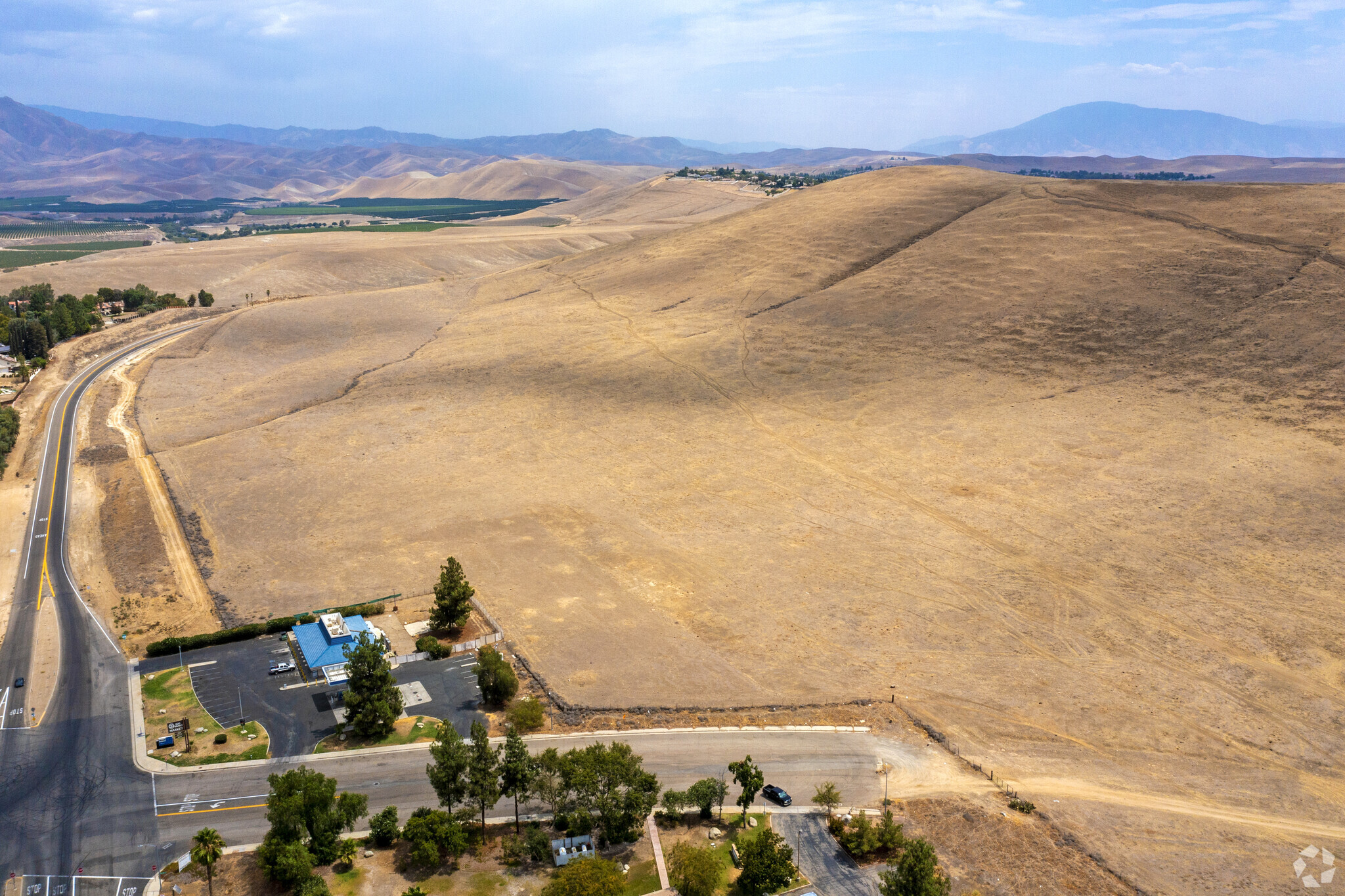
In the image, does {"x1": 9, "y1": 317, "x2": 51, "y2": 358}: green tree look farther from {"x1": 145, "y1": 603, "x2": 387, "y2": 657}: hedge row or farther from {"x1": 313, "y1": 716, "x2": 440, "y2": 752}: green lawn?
{"x1": 313, "y1": 716, "x2": 440, "y2": 752}: green lawn

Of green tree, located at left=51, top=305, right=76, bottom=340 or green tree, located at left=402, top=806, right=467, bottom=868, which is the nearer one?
green tree, located at left=402, top=806, right=467, bottom=868

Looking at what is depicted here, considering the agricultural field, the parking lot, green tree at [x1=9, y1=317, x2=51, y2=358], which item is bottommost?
the parking lot

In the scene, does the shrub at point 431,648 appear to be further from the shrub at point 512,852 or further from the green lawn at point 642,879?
the green lawn at point 642,879

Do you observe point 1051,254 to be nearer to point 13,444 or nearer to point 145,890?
point 145,890

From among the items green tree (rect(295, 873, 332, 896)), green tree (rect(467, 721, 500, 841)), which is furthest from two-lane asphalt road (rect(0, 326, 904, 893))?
green tree (rect(295, 873, 332, 896))

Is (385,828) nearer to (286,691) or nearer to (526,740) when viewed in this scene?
(526,740)

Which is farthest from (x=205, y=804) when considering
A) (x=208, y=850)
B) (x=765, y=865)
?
(x=765, y=865)
